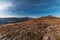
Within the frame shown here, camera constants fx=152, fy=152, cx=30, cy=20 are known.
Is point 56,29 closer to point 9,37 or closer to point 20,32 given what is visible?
point 20,32

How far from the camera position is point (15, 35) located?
6662 cm

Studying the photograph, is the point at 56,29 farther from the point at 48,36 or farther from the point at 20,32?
the point at 20,32

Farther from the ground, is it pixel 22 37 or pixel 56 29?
pixel 56 29

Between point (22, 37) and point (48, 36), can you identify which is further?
point (22, 37)

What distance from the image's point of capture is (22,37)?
63.5 metres

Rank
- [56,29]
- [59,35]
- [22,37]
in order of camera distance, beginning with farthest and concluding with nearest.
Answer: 1. [22,37]
2. [56,29]
3. [59,35]

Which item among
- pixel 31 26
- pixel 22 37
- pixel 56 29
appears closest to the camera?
pixel 56 29

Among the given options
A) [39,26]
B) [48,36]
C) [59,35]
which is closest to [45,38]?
[48,36]

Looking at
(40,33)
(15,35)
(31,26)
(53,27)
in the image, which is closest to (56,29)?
(53,27)

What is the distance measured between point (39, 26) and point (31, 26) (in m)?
3.86

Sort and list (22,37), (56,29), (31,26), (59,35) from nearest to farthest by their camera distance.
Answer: (59,35), (56,29), (22,37), (31,26)

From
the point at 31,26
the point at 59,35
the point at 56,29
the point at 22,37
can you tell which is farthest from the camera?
the point at 31,26

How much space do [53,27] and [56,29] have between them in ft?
8.08

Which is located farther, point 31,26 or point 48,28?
point 31,26
